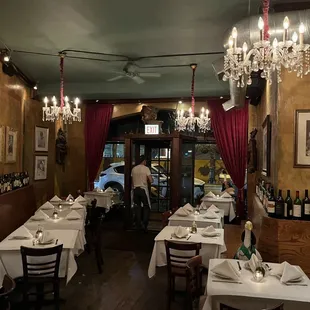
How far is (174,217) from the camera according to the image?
5.85 metres

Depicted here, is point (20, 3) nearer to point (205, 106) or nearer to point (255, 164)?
point (255, 164)

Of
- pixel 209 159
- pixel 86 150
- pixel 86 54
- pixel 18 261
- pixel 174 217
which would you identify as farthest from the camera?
pixel 209 159

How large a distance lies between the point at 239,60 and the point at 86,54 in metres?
3.74

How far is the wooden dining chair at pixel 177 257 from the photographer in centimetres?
393

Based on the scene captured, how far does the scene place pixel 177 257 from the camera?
4.15 m

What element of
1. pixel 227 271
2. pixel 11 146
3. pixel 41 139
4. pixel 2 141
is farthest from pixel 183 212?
pixel 41 139

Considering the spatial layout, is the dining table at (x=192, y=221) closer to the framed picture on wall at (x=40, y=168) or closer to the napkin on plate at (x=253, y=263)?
the napkin on plate at (x=253, y=263)

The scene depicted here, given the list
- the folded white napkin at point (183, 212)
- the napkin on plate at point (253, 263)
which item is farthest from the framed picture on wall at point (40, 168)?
the napkin on plate at point (253, 263)

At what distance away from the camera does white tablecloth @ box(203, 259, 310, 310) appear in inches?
101

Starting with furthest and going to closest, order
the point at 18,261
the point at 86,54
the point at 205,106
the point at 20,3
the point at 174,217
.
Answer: the point at 205,106, the point at 86,54, the point at 174,217, the point at 20,3, the point at 18,261

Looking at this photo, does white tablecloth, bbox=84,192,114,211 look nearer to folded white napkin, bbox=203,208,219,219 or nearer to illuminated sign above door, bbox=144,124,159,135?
illuminated sign above door, bbox=144,124,159,135

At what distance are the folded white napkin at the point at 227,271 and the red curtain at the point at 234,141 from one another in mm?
6255

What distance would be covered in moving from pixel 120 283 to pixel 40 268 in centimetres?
154

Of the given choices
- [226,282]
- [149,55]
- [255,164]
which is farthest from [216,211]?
[226,282]
